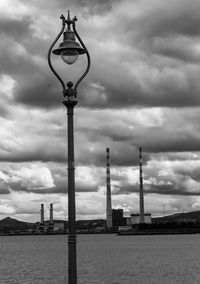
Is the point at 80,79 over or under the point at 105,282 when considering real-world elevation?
over

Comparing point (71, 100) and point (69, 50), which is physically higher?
point (69, 50)

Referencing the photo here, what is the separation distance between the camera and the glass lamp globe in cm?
1762

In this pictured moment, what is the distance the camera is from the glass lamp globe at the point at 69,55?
17625 mm

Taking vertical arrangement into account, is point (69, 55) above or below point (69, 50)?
below

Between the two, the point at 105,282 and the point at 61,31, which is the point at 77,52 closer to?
the point at 61,31

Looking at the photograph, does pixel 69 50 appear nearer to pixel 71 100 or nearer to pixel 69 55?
pixel 69 55

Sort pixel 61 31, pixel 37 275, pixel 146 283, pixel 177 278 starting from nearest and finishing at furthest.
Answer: pixel 61 31
pixel 146 283
pixel 177 278
pixel 37 275

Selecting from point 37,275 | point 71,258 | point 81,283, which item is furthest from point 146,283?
point 71,258

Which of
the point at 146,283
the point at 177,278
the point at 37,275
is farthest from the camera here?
the point at 37,275

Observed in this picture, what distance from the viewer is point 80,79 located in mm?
17891

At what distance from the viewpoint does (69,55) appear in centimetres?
1778

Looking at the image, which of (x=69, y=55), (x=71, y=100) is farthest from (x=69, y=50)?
(x=71, y=100)

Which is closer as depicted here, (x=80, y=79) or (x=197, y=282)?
(x=80, y=79)

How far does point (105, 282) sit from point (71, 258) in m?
70.1
